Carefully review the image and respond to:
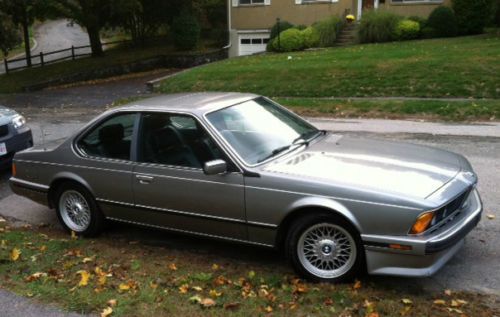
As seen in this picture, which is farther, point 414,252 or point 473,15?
point 473,15

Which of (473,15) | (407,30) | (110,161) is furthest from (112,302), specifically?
(473,15)

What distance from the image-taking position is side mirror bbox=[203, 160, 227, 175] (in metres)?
4.59

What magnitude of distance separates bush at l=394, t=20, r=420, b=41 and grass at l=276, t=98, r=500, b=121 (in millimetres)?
10654

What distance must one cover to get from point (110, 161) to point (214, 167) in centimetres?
142

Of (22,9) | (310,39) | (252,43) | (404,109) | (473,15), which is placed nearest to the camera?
(404,109)

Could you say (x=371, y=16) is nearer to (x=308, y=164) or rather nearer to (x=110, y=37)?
(x=308, y=164)

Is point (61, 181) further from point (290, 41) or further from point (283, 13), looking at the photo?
point (283, 13)

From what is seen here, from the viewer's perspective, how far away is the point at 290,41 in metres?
24.0

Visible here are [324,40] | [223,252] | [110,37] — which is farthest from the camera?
[110,37]

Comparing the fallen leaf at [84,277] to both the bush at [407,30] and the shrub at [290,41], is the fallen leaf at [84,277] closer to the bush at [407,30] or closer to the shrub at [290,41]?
the shrub at [290,41]

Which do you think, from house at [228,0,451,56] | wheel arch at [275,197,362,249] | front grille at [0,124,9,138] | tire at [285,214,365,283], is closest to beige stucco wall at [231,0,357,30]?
house at [228,0,451,56]

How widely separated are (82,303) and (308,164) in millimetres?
2091

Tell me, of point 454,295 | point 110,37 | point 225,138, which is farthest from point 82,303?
point 110,37

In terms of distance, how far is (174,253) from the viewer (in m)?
5.35
